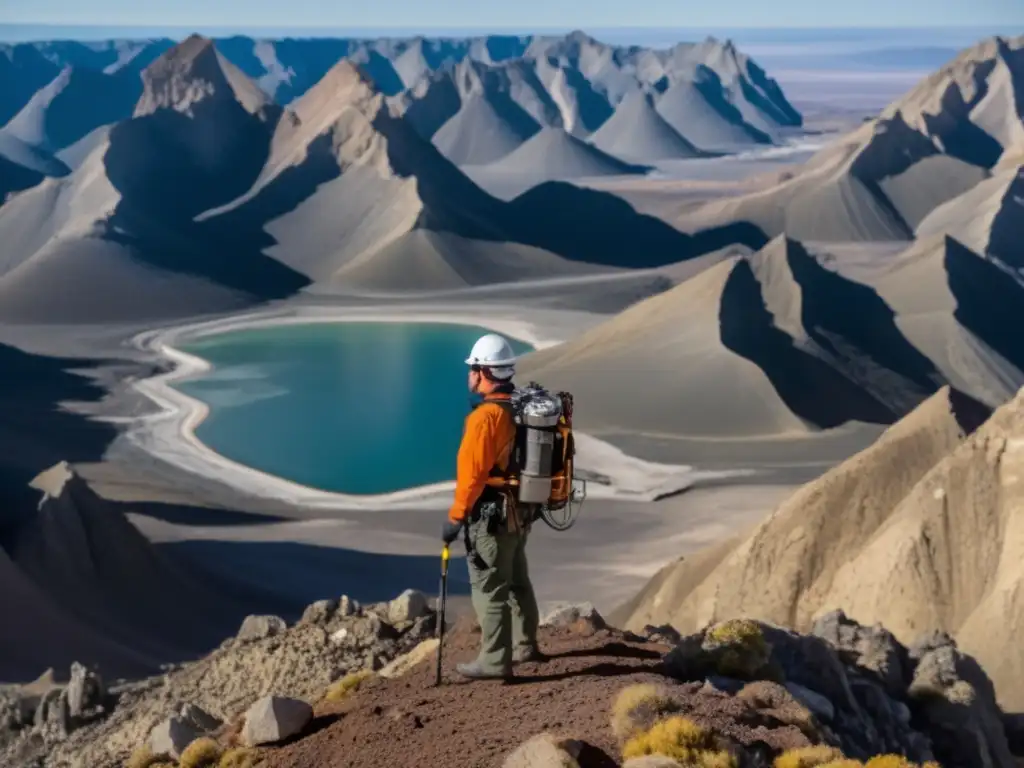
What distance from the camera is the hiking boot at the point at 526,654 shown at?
779cm

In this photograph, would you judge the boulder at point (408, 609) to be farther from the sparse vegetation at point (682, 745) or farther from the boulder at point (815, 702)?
the sparse vegetation at point (682, 745)

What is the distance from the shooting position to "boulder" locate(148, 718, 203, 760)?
787 centimetres

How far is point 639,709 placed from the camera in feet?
20.8

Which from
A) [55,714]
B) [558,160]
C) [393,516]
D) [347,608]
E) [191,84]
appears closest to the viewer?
[347,608]

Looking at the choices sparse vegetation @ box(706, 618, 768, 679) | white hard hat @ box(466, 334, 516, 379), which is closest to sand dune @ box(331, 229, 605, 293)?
white hard hat @ box(466, 334, 516, 379)

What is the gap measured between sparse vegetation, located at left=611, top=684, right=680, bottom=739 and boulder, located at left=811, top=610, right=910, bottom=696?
2.80 meters

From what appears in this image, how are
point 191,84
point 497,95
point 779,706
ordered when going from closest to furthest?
point 779,706 < point 191,84 < point 497,95

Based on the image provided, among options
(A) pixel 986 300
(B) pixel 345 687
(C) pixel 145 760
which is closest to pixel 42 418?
(A) pixel 986 300

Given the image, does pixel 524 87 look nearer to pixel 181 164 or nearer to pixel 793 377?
pixel 181 164

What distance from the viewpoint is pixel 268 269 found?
77.1 meters

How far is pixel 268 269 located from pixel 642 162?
69303 millimetres

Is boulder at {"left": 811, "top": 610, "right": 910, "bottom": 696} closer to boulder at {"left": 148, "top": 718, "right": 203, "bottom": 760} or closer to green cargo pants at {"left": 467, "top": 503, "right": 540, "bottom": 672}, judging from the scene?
green cargo pants at {"left": 467, "top": 503, "right": 540, "bottom": 672}

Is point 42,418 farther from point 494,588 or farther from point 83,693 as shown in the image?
point 494,588

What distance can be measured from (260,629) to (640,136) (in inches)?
5372
